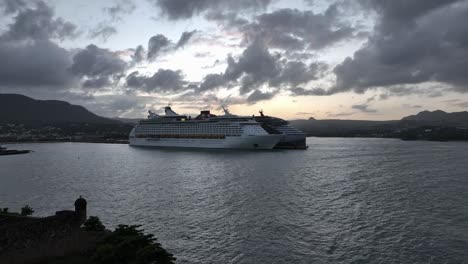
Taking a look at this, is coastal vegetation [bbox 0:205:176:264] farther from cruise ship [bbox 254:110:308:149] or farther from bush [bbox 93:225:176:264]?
cruise ship [bbox 254:110:308:149]

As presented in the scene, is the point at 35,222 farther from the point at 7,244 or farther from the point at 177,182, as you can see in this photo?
the point at 177,182

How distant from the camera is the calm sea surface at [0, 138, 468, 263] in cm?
2322

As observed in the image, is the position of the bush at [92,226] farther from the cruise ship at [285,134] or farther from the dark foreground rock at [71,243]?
the cruise ship at [285,134]

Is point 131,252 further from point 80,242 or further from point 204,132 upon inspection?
point 204,132

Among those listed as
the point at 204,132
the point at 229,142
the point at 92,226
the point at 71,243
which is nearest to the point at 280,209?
the point at 92,226

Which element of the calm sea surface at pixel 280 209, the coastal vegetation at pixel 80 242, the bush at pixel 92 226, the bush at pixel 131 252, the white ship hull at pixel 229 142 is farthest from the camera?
the white ship hull at pixel 229 142

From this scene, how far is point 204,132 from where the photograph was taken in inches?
4518

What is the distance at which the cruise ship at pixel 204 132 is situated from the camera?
102188mm

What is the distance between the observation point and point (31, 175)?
6091 cm

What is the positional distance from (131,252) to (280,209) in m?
18.1

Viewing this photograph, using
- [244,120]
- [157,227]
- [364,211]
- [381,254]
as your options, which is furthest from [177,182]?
[244,120]

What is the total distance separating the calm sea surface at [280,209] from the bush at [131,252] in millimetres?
4133

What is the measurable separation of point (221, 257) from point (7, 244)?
12.1m

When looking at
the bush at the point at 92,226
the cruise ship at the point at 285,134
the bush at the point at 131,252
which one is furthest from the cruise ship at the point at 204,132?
the bush at the point at 131,252
